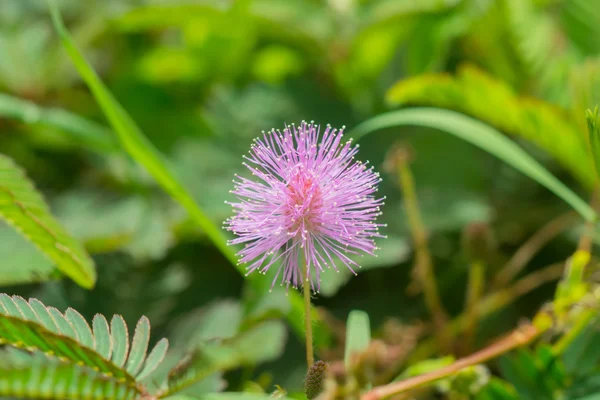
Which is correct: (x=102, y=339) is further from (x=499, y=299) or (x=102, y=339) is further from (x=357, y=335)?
(x=499, y=299)

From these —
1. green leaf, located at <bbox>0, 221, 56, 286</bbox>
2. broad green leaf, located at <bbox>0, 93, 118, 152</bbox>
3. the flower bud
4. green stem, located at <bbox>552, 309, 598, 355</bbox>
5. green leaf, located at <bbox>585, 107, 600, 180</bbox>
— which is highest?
broad green leaf, located at <bbox>0, 93, 118, 152</bbox>

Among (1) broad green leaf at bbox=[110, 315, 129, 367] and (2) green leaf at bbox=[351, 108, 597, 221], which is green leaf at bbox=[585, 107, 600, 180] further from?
(1) broad green leaf at bbox=[110, 315, 129, 367]

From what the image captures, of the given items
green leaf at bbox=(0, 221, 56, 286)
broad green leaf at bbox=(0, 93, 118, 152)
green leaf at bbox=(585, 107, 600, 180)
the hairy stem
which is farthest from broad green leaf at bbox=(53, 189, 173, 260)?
green leaf at bbox=(585, 107, 600, 180)

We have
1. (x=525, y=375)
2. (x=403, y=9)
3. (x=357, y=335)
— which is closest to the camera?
(x=357, y=335)

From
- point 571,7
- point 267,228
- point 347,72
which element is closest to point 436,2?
point 347,72

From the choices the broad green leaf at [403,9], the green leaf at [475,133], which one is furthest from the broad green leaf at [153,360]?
the broad green leaf at [403,9]

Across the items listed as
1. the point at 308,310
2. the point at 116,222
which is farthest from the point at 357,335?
the point at 116,222
